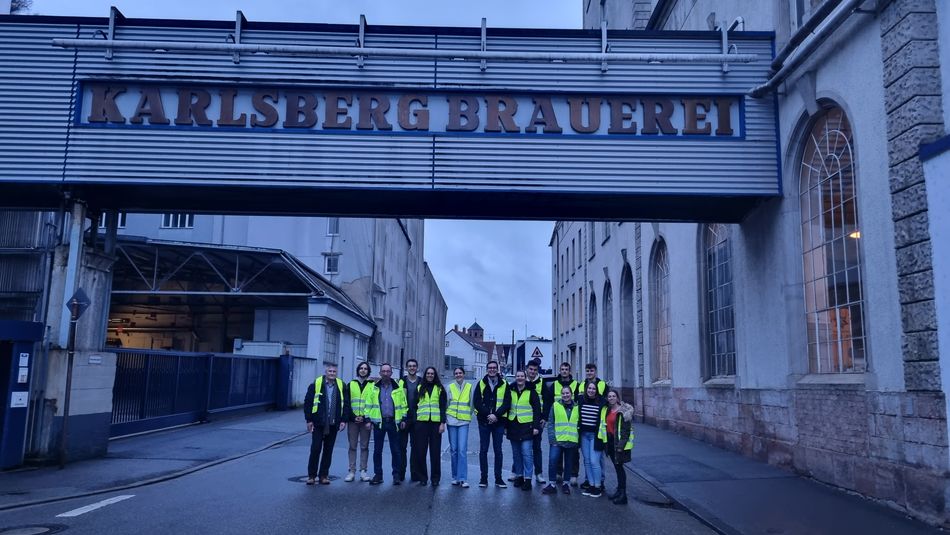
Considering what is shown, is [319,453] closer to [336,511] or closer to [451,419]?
[451,419]

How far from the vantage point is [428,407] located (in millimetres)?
11211

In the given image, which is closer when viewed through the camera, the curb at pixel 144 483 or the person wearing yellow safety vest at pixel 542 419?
the curb at pixel 144 483

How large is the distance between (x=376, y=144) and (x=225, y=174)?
8.02ft

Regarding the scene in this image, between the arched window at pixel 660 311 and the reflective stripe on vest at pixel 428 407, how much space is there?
10.5 m

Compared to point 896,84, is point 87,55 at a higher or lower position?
higher

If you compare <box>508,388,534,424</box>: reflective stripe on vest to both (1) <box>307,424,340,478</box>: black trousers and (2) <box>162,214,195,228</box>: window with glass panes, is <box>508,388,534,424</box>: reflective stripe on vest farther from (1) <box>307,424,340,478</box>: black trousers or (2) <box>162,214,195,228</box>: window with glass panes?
(2) <box>162,214,195,228</box>: window with glass panes

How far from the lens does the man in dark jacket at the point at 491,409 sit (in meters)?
11.1

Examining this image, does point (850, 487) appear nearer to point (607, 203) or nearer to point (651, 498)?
point (651, 498)

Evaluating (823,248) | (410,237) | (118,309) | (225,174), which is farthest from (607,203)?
(410,237)

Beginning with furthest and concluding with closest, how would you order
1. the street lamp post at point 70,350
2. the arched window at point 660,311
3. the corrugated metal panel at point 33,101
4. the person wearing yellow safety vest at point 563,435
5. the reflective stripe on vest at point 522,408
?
1. the arched window at point 660,311
2. the corrugated metal panel at point 33,101
3. the street lamp post at point 70,350
4. the reflective stripe on vest at point 522,408
5. the person wearing yellow safety vest at point 563,435

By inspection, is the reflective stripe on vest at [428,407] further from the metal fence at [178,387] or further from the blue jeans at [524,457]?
the metal fence at [178,387]

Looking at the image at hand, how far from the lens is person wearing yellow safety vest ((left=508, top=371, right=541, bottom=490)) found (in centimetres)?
1105

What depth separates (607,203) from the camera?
13188 mm

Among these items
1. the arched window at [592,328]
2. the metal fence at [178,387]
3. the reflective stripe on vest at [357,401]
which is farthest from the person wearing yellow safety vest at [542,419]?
the arched window at [592,328]
